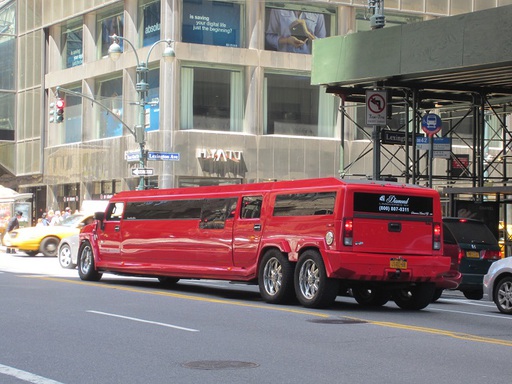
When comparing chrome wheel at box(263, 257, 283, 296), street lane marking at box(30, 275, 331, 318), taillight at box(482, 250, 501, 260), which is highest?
taillight at box(482, 250, 501, 260)

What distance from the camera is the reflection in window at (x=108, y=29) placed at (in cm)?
5112

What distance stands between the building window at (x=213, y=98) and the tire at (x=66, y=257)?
18473mm

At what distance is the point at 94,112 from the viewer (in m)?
53.5

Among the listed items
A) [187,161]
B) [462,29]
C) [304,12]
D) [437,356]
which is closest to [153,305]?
[437,356]

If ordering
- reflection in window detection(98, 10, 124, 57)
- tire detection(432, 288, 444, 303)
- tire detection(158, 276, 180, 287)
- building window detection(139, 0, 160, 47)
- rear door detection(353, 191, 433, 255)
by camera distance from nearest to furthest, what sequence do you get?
1. rear door detection(353, 191, 433, 255)
2. tire detection(432, 288, 444, 303)
3. tire detection(158, 276, 180, 287)
4. building window detection(139, 0, 160, 47)
5. reflection in window detection(98, 10, 124, 57)

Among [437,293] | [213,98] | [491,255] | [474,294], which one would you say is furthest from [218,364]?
[213,98]

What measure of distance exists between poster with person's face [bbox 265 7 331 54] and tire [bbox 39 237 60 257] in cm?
1713

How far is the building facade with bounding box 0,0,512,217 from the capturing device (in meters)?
47.1

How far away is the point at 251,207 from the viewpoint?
60.2ft

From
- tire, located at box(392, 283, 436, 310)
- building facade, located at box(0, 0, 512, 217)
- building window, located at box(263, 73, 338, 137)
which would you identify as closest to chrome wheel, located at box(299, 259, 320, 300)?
tire, located at box(392, 283, 436, 310)

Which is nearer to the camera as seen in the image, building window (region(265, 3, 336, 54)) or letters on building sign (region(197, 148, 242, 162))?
letters on building sign (region(197, 148, 242, 162))

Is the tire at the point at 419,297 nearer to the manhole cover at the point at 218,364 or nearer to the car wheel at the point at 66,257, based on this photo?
the manhole cover at the point at 218,364

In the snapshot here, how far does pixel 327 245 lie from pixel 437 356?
18.5ft

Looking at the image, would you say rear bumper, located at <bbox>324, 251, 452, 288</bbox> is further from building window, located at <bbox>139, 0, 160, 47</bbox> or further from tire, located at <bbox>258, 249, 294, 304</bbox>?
building window, located at <bbox>139, 0, 160, 47</bbox>
